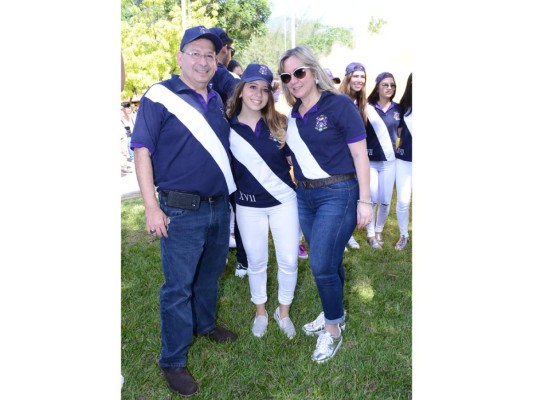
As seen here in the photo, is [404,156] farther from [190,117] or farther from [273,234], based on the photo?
[190,117]

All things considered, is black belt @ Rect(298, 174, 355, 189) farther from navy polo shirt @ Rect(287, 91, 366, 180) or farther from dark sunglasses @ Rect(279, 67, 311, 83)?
dark sunglasses @ Rect(279, 67, 311, 83)

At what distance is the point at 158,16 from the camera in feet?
67.6

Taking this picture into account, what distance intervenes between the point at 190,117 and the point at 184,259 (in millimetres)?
868

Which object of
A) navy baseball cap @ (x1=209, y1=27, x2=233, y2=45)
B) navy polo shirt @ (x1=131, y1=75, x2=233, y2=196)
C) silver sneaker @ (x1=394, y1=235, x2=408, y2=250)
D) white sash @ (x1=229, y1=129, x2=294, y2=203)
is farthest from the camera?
silver sneaker @ (x1=394, y1=235, x2=408, y2=250)

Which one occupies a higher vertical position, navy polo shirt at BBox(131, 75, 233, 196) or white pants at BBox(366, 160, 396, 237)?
navy polo shirt at BBox(131, 75, 233, 196)

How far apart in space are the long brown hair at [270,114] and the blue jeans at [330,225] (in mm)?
439

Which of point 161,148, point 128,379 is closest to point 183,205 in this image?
point 161,148

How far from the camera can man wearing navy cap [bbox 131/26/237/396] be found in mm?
2625

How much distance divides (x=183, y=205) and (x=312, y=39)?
3397 centimetres

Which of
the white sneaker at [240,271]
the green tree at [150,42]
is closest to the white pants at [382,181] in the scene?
the white sneaker at [240,271]

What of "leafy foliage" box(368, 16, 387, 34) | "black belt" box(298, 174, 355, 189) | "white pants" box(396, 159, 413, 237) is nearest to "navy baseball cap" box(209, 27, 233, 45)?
"black belt" box(298, 174, 355, 189)

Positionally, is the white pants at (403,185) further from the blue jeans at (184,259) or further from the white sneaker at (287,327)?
the blue jeans at (184,259)

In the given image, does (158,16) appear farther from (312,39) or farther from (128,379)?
(128,379)

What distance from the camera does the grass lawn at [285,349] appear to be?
294 centimetres
